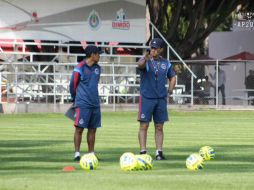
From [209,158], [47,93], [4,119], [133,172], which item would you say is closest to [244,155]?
[209,158]

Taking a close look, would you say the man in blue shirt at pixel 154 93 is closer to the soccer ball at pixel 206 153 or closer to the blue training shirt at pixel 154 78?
the blue training shirt at pixel 154 78

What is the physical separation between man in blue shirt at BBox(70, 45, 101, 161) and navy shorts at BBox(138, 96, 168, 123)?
827 mm

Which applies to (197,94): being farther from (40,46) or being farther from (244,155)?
(244,155)

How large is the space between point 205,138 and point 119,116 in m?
13.7

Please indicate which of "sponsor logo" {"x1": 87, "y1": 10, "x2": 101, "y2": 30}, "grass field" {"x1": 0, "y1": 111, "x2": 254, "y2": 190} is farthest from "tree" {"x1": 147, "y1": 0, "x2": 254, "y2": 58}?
"grass field" {"x1": 0, "y1": 111, "x2": 254, "y2": 190}

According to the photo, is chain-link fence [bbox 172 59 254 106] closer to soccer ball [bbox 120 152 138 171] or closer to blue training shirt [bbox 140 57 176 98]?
blue training shirt [bbox 140 57 176 98]

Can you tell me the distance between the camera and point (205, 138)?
23.3 m

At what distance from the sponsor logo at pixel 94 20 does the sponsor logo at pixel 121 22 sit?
0.76 meters

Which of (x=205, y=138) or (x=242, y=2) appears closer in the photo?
(x=205, y=138)

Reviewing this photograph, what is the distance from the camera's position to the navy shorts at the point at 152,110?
17.0m

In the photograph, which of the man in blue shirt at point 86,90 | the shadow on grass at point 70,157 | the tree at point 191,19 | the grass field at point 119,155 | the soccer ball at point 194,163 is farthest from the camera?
the tree at point 191,19

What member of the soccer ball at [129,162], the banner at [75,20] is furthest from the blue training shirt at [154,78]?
the banner at [75,20]

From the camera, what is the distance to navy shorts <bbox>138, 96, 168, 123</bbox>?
17.0 m

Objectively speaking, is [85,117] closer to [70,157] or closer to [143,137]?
[70,157]
